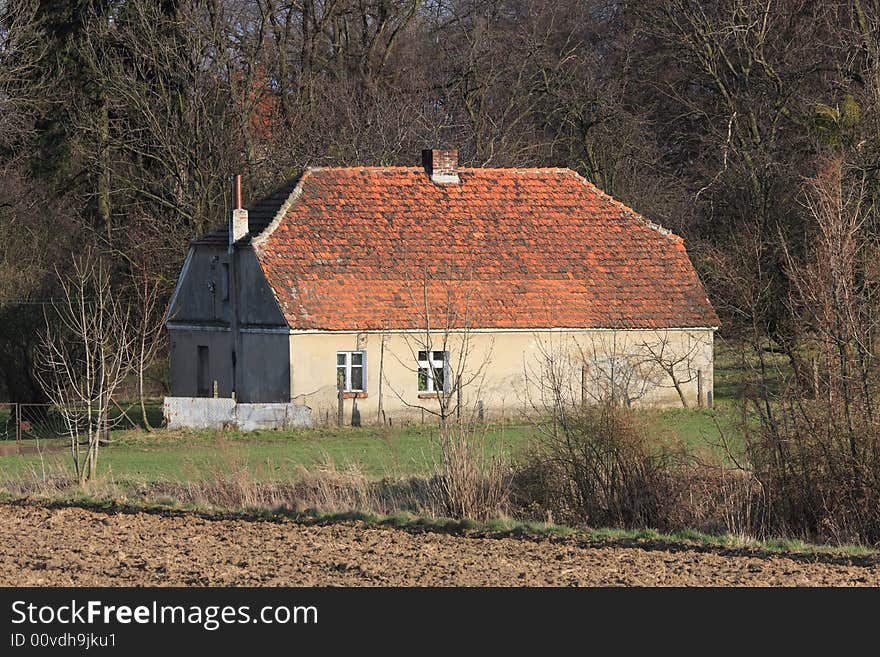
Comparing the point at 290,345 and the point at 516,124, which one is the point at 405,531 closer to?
the point at 290,345

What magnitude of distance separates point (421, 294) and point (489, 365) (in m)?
2.18

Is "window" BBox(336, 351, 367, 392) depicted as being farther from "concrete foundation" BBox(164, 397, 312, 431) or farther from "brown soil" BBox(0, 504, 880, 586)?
"brown soil" BBox(0, 504, 880, 586)

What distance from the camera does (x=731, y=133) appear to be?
1495 inches

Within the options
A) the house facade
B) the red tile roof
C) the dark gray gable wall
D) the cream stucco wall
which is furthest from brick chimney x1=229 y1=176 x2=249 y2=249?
the cream stucco wall

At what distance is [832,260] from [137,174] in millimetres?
27807

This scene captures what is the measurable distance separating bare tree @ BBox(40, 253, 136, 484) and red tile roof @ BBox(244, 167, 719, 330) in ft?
14.3

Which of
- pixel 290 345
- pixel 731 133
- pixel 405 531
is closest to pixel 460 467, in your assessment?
pixel 405 531

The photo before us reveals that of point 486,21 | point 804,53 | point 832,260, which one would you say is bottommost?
point 832,260

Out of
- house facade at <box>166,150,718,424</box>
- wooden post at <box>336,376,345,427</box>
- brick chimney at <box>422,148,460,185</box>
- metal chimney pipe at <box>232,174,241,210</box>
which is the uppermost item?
brick chimney at <box>422,148,460,185</box>

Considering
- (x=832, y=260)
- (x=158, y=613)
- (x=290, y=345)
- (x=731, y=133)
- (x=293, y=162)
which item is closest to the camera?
(x=158, y=613)

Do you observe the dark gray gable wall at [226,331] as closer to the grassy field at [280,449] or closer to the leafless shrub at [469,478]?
the grassy field at [280,449]

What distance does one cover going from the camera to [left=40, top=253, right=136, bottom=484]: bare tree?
19.4 m

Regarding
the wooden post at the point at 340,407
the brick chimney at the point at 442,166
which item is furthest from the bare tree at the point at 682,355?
the wooden post at the point at 340,407

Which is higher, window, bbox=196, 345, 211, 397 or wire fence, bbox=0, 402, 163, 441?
window, bbox=196, 345, 211, 397
